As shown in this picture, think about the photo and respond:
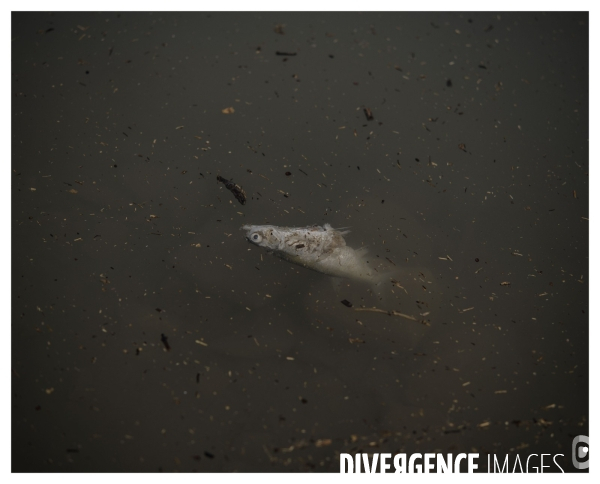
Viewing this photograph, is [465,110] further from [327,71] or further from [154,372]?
[154,372]

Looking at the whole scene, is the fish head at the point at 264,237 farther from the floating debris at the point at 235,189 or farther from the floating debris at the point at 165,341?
the floating debris at the point at 165,341

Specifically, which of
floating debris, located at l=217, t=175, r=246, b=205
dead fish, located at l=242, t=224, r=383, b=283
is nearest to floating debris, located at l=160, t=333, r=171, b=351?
dead fish, located at l=242, t=224, r=383, b=283

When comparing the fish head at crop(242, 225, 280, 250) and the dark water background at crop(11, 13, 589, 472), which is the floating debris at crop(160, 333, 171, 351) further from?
the fish head at crop(242, 225, 280, 250)

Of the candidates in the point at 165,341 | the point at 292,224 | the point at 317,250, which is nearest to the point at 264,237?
the point at 292,224

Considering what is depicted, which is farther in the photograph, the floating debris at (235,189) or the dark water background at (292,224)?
the floating debris at (235,189)

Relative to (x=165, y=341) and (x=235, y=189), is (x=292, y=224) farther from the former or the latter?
(x=165, y=341)

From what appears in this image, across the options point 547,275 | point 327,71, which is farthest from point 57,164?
point 547,275

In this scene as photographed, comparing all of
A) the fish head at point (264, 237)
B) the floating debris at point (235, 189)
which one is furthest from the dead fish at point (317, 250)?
the floating debris at point (235, 189)

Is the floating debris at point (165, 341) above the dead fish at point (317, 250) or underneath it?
underneath
